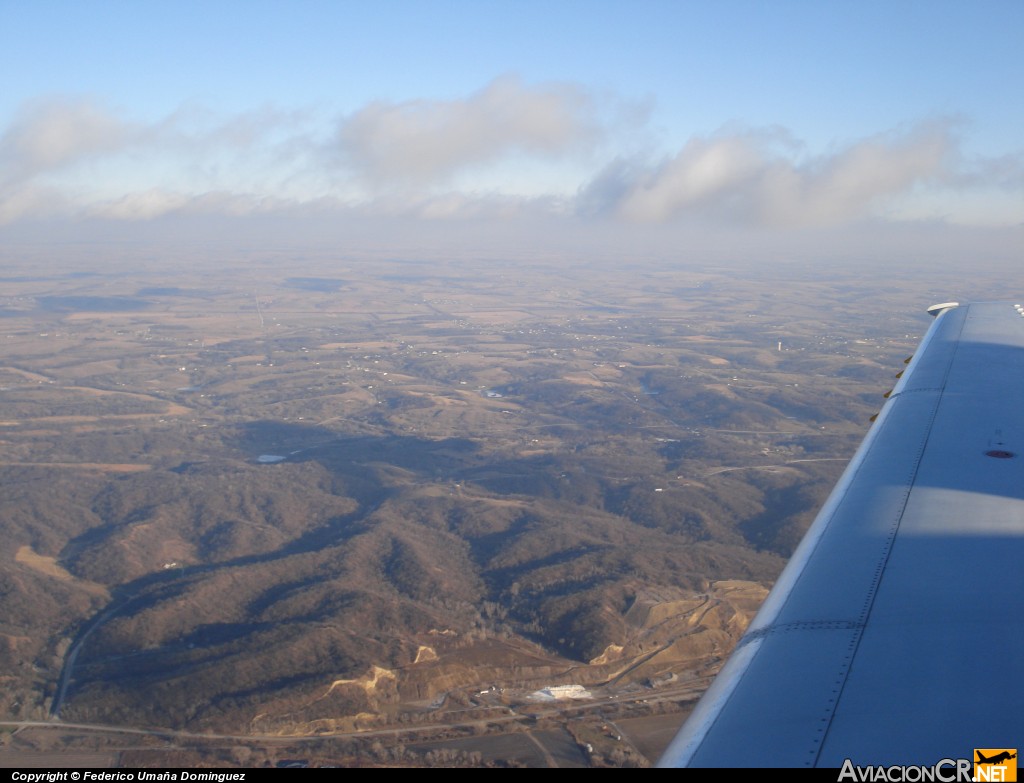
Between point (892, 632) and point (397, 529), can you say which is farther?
point (397, 529)

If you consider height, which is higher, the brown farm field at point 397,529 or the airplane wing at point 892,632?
the airplane wing at point 892,632

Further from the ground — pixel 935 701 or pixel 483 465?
pixel 935 701

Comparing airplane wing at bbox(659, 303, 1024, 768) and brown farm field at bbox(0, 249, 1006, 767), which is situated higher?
airplane wing at bbox(659, 303, 1024, 768)

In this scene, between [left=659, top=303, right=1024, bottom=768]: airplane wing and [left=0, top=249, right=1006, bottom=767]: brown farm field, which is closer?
[left=659, top=303, right=1024, bottom=768]: airplane wing

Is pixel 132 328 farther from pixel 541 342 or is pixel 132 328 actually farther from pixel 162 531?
pixel 162 531

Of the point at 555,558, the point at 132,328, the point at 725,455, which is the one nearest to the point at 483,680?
the point at 555,558

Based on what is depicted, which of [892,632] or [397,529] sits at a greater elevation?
[892,632]

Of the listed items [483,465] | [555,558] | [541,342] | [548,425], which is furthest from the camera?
[541,342]

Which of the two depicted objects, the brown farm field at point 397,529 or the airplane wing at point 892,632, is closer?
the airplane wing at point 892,632
